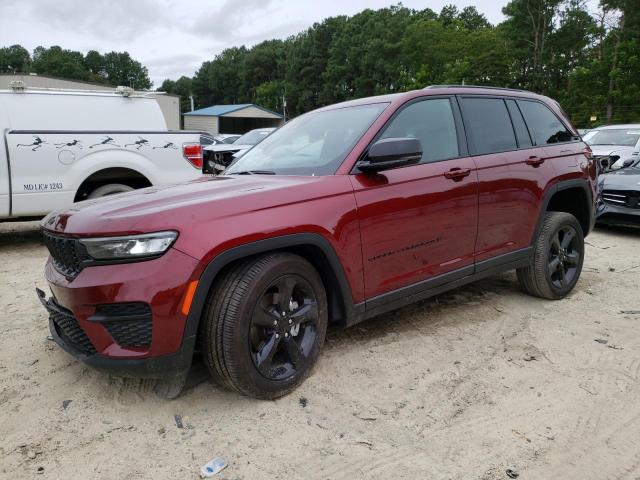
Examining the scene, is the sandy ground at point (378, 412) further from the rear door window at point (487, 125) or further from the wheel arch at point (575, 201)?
the rear door window at point (487, 125)

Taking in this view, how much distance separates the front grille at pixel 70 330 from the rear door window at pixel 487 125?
2.84 meters

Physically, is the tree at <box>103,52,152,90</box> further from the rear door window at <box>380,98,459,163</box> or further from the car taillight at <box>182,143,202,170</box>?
the rear door window at <box>380,98,459,163</box>

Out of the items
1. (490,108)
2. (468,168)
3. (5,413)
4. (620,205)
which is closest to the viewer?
(5,413)

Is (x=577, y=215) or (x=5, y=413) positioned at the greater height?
(x=577, y=215)

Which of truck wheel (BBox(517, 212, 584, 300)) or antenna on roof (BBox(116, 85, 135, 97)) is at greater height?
antenna on roof (BBox(116, 85, 135, 97))

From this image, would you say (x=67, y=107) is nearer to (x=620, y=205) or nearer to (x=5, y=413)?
(x=5, y=413)

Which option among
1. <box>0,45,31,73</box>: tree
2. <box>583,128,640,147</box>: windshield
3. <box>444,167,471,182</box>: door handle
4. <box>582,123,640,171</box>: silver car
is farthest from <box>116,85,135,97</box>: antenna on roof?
<box>0,45,31,73</box>: tree

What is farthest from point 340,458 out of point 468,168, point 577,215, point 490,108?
point 577,215

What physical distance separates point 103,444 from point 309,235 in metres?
1.45

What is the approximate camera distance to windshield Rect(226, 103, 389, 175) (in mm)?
3178

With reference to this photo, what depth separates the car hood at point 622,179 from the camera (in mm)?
7559

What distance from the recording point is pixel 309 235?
2730 mm

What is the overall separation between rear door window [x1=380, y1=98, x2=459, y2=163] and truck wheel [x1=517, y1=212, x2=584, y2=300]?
1.31 m

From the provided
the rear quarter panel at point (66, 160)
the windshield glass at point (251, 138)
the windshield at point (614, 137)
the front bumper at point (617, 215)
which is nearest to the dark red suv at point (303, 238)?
the rear quarter panel at point (66, 160)
